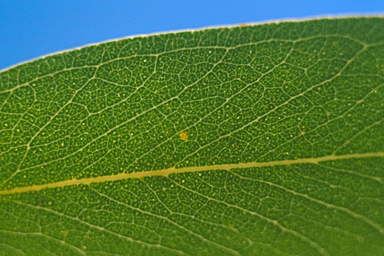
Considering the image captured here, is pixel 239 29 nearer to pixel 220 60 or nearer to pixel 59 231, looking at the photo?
pixel 220 60

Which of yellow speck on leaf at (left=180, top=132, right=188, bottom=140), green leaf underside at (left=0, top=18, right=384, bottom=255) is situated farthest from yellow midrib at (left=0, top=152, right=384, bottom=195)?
yellow speck on leaf at (left=180, top=132, right=188, bottom=140)

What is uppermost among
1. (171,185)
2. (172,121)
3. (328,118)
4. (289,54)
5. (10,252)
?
(289,54)

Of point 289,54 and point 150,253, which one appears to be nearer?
point 289,54

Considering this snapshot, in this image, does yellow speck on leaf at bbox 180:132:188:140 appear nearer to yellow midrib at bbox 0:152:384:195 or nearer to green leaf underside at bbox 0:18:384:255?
green leaf underside at bbox 0:18:384:255

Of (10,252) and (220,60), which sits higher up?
(220,60)

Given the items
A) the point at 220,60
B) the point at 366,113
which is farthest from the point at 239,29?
the point at 366,113

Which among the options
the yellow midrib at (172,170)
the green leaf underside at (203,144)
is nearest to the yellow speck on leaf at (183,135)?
the green leaf underside at (203,144)

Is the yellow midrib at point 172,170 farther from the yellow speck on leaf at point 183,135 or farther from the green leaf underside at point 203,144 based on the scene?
the yellow speck on leaf at point 183,135

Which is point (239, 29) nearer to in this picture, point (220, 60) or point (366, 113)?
point (220, 60)
